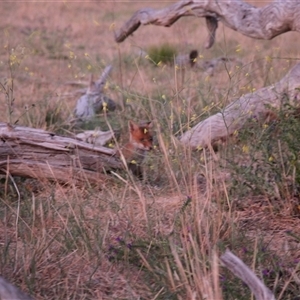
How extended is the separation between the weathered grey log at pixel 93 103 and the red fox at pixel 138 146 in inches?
51.6

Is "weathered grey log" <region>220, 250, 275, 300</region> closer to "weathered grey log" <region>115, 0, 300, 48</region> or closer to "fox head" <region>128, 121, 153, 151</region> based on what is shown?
"fox head" <region>128, 121, 153, 151</region>

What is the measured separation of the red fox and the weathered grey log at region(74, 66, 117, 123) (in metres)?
1.31

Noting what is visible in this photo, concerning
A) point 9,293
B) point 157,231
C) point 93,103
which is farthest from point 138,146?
point 9,293

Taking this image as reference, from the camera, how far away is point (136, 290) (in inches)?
112

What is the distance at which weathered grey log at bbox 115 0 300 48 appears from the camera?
14.1 feet

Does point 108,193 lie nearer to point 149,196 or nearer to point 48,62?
point 149,196

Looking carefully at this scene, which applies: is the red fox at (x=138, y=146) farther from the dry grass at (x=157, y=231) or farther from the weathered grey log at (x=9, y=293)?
the weathered grey log at (x=9, y=293)

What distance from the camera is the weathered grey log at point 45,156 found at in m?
3.88

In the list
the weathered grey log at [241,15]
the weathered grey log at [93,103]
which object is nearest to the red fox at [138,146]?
the weathered grey log at [241,15]

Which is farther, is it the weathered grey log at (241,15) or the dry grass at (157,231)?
the weathered grey log at (241,15)

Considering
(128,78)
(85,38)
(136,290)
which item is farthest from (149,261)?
(85,38)

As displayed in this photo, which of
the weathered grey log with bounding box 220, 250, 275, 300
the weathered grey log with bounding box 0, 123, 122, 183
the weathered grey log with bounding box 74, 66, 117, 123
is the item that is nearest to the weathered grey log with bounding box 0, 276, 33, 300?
the weathered grey log with bounding box 220, 250, 275, 300

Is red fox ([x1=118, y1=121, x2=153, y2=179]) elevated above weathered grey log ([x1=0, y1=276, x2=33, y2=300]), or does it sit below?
below

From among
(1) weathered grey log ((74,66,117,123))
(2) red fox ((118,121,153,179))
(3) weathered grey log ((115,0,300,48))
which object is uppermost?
(3) weathered grey log ((115,0,300,48))
